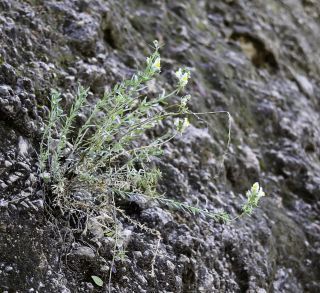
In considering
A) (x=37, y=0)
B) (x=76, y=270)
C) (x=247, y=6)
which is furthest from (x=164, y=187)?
(x=247, y=6)

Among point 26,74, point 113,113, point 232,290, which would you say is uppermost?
point 113,113

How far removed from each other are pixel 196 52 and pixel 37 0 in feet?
4.43

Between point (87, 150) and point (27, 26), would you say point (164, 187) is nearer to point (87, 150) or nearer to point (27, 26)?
point (87, 150)

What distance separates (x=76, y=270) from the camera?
2.04 metres

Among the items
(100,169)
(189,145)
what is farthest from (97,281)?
(189,145)

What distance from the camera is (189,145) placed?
306 centimetres

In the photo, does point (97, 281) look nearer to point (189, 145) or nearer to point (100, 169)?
point (100, 169)

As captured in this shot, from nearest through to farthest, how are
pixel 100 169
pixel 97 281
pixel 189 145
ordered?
1. pixel 97 281
2. pixel 100 169
3. pixel 189 145

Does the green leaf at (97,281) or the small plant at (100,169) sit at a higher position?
the small plant at (100,169)

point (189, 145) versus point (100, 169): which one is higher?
point (100, 169)

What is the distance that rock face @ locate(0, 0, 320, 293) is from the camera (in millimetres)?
2070

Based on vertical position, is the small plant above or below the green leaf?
above

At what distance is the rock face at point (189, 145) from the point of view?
207 cm

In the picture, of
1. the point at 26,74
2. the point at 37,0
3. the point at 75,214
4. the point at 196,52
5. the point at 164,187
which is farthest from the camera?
the point at 196,52
